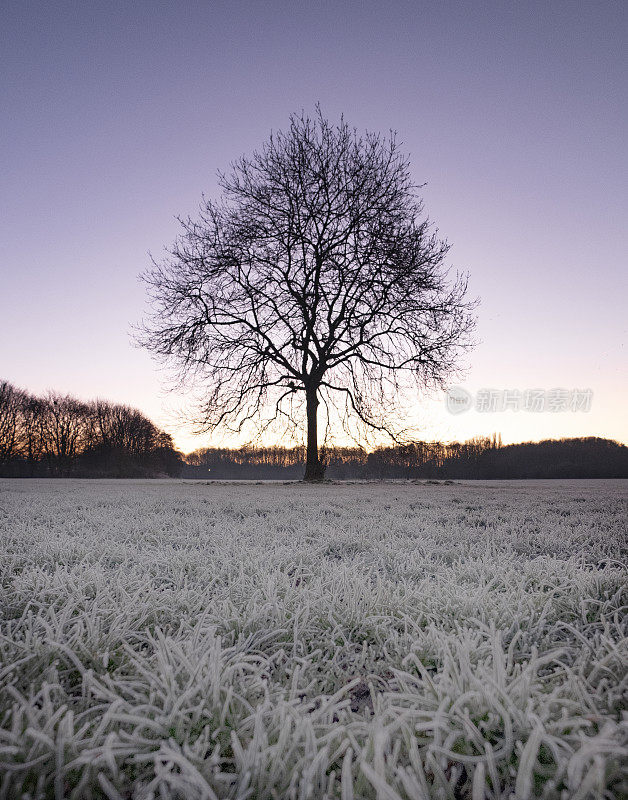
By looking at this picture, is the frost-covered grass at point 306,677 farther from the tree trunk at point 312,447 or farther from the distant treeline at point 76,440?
the distant treeline at point 76,440

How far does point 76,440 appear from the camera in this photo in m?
39.2

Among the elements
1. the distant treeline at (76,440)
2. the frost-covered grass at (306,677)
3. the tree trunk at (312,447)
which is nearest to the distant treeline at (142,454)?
the distant treeline at (76,440)

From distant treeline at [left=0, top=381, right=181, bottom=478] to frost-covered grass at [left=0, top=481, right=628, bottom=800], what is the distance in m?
34.5

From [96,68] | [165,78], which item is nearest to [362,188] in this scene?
[165,78]

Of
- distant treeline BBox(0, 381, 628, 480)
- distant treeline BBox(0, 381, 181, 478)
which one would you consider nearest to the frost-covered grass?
distant treeline BBox(0, 381, 628, 480)

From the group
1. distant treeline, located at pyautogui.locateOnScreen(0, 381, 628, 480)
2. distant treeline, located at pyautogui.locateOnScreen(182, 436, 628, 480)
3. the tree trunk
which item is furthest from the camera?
distant treeline, located at pyautogui.locateOnScreen(0, 381, 628, 480)

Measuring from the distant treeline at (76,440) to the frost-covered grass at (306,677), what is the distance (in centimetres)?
3454

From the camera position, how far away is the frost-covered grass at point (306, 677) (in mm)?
573

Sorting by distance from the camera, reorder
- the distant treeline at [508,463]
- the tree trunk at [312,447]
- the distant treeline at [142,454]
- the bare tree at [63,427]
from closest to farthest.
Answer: the tree trunk at [312,447]
the distant treeline at [508,463]
the distant treeline at [142,454]
the bare tree at [63,427]

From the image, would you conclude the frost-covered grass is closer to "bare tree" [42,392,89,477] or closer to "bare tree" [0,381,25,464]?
"bare tree" [42,392,89,477]

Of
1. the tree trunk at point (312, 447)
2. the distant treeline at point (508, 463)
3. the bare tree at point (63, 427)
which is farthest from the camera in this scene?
the bare tree at point (63, 427)

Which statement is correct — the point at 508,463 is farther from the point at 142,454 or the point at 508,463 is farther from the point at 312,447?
the point at 142,454

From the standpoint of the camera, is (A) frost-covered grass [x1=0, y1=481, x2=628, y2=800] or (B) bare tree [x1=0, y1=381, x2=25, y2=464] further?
(B) bare tree [x1=0, y1=381, x2=25, y2=464]

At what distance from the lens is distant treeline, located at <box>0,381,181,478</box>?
3512cm
